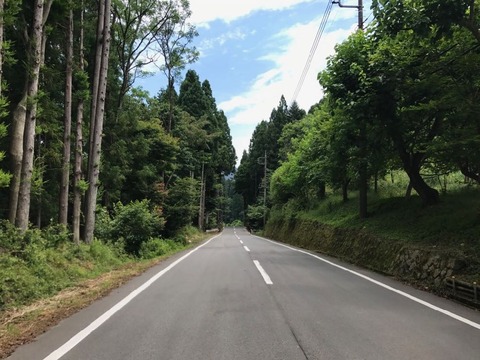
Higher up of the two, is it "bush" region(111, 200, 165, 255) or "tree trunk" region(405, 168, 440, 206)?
"tree trunk" region(405, 168, 440, 206)

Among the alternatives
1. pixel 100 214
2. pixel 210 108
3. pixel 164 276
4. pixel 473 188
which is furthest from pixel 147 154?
pixel 210 108

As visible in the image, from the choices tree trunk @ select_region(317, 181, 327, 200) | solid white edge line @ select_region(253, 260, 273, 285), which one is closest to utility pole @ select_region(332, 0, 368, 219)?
solid white edge line @ select_region(253, 260, 273, 285)

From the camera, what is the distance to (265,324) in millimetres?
5766

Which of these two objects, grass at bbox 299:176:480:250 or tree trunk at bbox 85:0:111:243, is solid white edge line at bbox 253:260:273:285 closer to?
grass at bbox 299:176:480:250

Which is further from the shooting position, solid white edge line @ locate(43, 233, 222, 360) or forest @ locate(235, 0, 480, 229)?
forest @ locate(235, 0, 480, 229)

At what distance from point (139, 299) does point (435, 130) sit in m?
10.8

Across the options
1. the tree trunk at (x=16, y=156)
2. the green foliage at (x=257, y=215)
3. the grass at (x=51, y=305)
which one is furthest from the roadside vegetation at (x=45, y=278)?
the green foliage at (x=257, y=215)

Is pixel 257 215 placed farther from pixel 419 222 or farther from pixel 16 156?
pixel 16 156

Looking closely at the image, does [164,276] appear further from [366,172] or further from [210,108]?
[210,108]

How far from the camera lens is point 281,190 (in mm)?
40688

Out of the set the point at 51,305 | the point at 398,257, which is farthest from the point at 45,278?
the point at 398,257

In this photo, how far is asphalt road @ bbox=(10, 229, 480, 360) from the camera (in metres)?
4.64

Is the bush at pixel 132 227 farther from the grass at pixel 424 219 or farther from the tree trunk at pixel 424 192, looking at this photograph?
the tree trunk at pixel 424 192

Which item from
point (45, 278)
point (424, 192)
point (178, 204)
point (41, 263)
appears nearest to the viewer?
point (45, 278)
